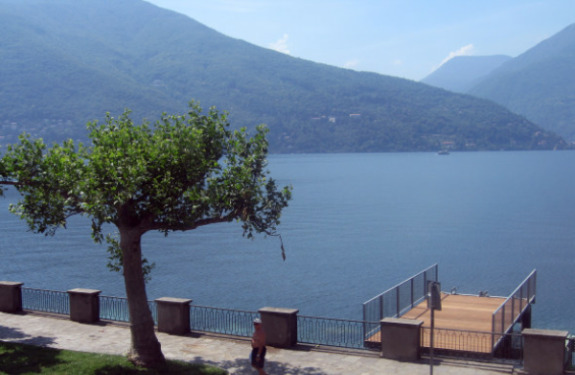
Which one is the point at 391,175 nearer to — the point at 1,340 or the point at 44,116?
the point at 44,116

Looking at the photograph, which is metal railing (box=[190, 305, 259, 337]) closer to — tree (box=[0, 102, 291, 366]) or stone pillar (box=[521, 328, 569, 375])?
tree (box=[0, 102, 291, 366])

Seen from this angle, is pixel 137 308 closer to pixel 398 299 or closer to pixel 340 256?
pixel 398 299

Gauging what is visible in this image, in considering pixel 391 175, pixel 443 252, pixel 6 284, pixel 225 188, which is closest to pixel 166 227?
pixel 225 188

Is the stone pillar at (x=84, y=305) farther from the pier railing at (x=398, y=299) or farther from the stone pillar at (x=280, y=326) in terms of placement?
the pier railing at (x=398, y=299)

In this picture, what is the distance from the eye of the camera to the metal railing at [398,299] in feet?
65.9

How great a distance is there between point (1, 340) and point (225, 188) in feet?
24.3

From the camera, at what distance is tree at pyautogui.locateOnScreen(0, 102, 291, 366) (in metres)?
12.9

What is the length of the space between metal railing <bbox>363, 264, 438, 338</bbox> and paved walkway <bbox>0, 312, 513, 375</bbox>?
436 centimetres

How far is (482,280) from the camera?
4309cm

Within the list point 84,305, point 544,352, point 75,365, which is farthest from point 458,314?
point 75,365

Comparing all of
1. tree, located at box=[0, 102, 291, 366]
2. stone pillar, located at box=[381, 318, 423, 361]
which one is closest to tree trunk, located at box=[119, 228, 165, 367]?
tree, located at box=[0, 102, 291, 366]

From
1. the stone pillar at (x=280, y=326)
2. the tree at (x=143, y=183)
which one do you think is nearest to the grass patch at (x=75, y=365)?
the tree at (x=143, y=183)

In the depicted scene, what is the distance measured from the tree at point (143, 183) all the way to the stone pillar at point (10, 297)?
549 centimetres

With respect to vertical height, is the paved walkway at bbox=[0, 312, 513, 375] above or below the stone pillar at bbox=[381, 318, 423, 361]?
below
